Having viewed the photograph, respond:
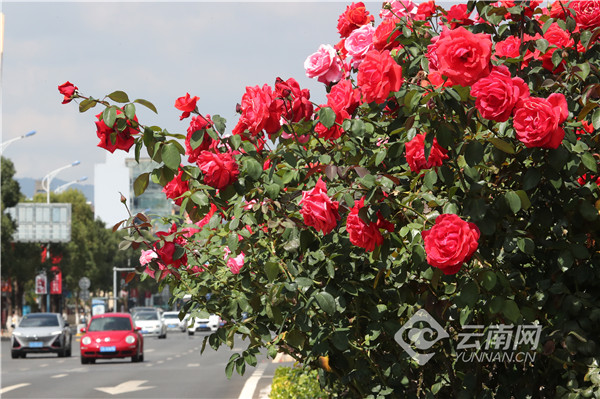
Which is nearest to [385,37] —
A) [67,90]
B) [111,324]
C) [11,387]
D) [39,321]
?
[67,90]

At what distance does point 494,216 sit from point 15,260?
2701 inches

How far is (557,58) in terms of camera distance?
3.90 meters

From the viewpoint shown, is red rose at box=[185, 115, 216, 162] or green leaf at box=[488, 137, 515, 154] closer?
green leaf at box=[488, 137, 515, 154]

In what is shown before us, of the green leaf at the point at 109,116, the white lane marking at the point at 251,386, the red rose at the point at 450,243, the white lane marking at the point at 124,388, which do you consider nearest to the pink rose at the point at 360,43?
the green leaf at the point at 109,116

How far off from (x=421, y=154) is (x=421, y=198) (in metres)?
0.17

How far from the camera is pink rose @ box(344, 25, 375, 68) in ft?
15.1

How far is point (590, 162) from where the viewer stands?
3.45 metres

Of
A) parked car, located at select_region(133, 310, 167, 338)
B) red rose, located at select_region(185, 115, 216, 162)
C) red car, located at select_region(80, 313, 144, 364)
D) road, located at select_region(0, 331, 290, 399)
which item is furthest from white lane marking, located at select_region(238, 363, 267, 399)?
parked car, located at select_region(133, 310, 167, 338)

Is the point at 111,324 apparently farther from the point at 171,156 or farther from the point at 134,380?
the point at 171,156

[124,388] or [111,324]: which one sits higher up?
[111,324]

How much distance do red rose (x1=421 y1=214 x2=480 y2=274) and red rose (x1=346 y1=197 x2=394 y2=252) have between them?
10.7 inches

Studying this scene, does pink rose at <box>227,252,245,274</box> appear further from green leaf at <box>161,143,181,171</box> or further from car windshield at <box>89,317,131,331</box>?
car windshield at <box>89,317,131,331</box>

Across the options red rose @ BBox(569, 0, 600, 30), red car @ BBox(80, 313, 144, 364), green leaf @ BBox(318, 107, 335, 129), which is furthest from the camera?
red car @ BBox(80, 313, 144, 364)

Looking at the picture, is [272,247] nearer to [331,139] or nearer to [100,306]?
[331,139]
